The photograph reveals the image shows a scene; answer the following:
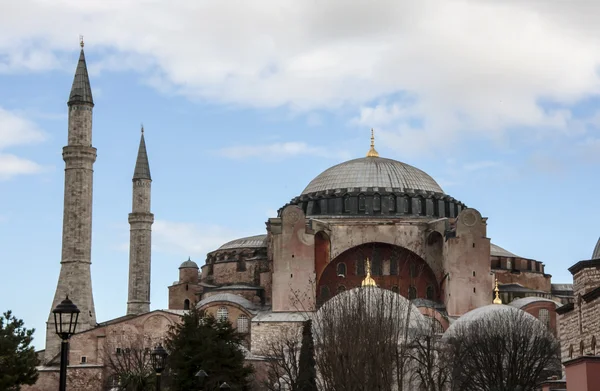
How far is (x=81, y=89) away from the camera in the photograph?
49.5 meters

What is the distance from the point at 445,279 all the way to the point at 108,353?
13.0m

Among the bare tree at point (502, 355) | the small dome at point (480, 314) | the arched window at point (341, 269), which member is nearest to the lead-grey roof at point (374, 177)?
the arched window at point (341, 269)

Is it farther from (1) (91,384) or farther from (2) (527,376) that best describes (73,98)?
(2) (527,376)

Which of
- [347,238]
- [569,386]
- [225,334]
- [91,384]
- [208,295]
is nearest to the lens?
[569,386]

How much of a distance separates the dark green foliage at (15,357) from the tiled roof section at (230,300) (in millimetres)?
20251

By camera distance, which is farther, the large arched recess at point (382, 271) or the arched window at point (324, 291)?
the large arched recess at point (382, 271)

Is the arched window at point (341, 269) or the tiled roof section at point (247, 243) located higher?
the tiled roof section at point (247, 243)

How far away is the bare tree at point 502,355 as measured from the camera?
114ft

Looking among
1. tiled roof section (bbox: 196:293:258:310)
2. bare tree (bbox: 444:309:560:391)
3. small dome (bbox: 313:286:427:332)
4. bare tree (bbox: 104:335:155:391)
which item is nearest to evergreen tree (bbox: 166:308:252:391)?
small dome (bbox: 313:286:427:332)

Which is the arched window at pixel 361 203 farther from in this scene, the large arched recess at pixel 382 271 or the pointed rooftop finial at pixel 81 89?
the pointed rooftop finial at pixel 81 89

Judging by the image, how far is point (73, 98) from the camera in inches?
1946

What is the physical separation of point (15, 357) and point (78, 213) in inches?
840

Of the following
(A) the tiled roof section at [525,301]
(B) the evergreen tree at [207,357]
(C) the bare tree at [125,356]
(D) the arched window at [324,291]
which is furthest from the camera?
(D) the arched window at [324,291]

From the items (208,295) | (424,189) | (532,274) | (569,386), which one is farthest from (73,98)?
(569,386)
